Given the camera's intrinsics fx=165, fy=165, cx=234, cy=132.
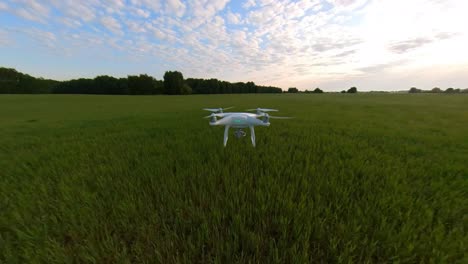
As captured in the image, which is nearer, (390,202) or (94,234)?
(94,234)

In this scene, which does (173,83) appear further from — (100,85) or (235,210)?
(235,210)

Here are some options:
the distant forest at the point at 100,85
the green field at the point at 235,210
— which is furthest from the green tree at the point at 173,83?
the green field at the point at 235,210

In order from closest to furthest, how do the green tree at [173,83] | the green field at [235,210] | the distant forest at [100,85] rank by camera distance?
the green field at [235,210] → the distant forest at [100,85] → the green tree at [173,83]

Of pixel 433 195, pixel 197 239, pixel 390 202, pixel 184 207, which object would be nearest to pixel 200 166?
pixel 184 207

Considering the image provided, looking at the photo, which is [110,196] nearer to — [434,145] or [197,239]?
[197,239]

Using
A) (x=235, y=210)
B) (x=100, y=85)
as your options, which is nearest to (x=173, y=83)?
(x=100, y=85)

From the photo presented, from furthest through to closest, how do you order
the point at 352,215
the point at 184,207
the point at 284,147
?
1. the point at 284,147
2. the point at 184,207
3. the point at 352,215

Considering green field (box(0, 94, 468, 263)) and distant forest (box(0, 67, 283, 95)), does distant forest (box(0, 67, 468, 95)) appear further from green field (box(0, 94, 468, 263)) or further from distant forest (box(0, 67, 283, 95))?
green field (box(0, 94, 468, 263))

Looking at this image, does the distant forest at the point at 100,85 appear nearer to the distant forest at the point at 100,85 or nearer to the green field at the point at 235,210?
the distant forest at the point at 100,85

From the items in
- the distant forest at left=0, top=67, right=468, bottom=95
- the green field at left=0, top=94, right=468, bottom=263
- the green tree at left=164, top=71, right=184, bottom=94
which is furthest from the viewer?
the green tree at left=164, top=71, right=184, bottom=94

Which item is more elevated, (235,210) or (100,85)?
(100,85)

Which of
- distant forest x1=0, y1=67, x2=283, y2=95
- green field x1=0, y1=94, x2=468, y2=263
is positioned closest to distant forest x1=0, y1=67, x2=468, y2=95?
distant forest x1=0, y1=67, x2=283, y2=95
